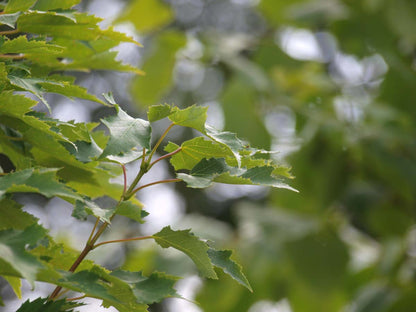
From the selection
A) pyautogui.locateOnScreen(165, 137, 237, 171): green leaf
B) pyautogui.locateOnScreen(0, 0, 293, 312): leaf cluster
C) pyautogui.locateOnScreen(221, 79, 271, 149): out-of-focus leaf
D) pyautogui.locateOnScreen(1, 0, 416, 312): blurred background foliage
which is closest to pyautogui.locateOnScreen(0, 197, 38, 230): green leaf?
pyautogui.locateOnScreen(0, 0, 293, 312): leaf cluster

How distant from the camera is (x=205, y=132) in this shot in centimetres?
39

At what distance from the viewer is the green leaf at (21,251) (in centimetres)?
30

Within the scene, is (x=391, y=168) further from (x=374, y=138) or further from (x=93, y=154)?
(x=93, y=154)

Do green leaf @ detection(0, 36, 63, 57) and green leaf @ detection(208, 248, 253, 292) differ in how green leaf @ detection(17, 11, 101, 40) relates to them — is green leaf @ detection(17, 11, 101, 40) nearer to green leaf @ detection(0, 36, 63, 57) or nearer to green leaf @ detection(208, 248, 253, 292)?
green leaf @ detection(0, 36, 63, 57)

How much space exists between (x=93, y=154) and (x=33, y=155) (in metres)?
0.06

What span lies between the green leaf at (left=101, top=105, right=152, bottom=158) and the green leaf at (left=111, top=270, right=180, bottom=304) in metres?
0.08

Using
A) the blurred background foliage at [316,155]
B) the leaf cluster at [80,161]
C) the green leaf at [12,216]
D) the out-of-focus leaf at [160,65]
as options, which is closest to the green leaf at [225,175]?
the leaf cluster at [80,161]

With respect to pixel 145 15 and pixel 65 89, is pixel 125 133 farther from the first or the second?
pixel 145 15

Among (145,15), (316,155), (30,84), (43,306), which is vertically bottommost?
(316,155)

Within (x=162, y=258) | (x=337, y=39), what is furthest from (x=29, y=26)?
(x=337, y=39)

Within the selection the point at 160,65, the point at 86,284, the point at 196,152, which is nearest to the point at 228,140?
the point at 196,152

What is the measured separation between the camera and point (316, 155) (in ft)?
5.52

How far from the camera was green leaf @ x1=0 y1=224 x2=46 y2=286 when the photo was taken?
0.30m

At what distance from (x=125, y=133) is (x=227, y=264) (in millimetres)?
110
